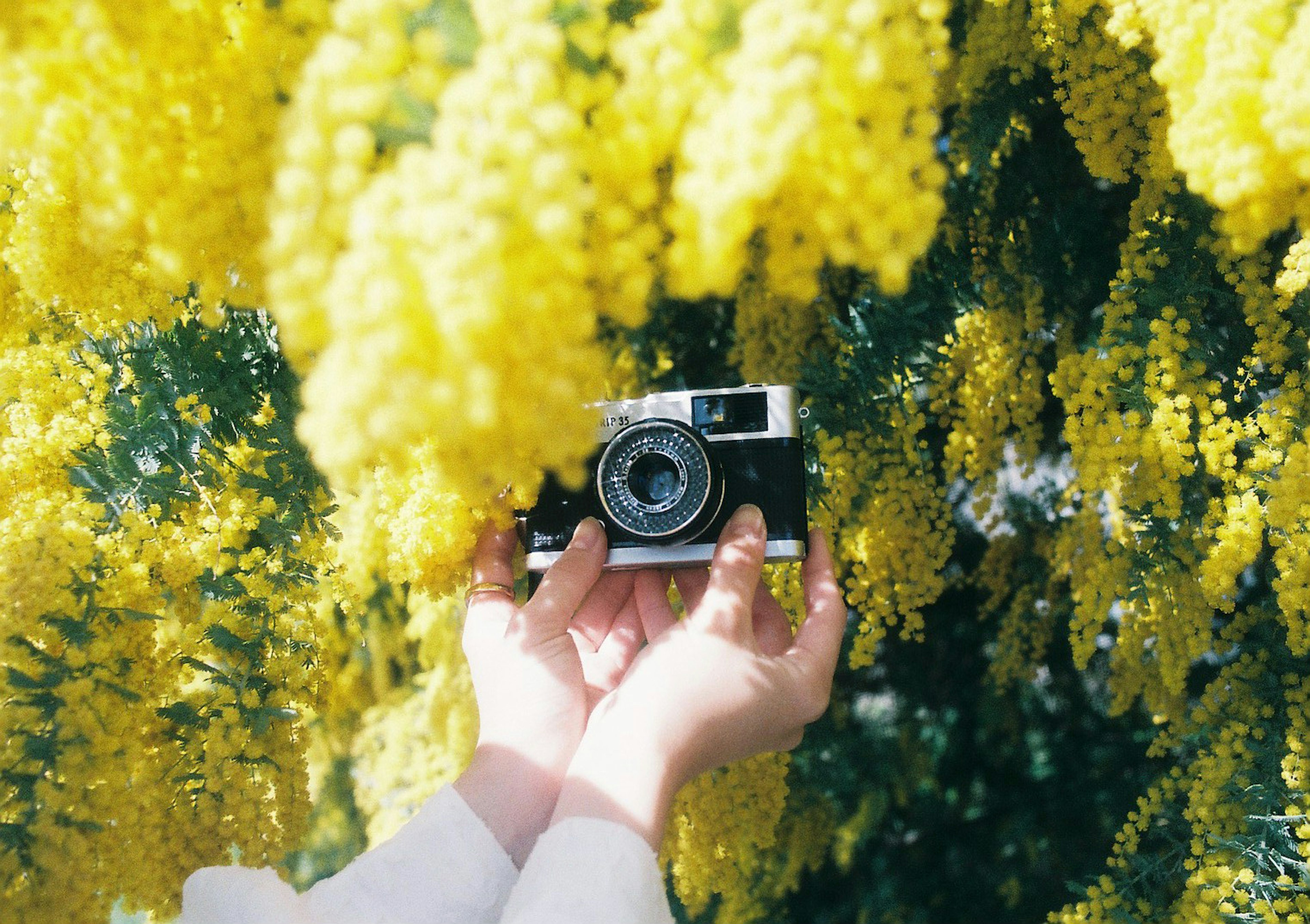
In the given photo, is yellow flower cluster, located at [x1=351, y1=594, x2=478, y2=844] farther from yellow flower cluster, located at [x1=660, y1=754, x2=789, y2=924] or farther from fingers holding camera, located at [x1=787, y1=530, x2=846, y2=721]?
fingers holding camera, located at [x1=787, y1=530, x2=846, y2=721]

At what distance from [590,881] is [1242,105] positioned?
1.16 metres

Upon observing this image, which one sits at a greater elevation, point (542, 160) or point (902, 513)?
point (542, 160)

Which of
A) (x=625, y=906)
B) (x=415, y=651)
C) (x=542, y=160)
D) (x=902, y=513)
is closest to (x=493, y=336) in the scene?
(x=542, y=160)

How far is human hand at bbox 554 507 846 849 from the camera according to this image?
120cm

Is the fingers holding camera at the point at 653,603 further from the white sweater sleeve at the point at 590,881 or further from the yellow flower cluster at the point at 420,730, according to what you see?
the yellow flower cluster at the point at 420,730

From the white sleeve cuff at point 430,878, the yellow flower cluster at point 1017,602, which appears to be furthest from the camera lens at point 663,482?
the yellow flower cluster at point 1017,602

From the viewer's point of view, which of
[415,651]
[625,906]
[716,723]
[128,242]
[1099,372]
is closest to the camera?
[625,906]

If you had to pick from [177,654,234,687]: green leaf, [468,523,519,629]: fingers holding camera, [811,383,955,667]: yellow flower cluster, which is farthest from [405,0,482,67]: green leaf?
[811,383,955,667]: yellow flower cluster

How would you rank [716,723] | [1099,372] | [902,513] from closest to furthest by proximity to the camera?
[716,723]
[1099,372]
[902,513]

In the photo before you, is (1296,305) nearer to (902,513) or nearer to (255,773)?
(902,513)

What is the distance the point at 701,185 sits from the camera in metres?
0.84

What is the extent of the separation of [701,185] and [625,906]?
0.82m

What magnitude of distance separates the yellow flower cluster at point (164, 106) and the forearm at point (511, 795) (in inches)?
34.4

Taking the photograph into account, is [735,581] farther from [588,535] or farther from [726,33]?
[726,33]
